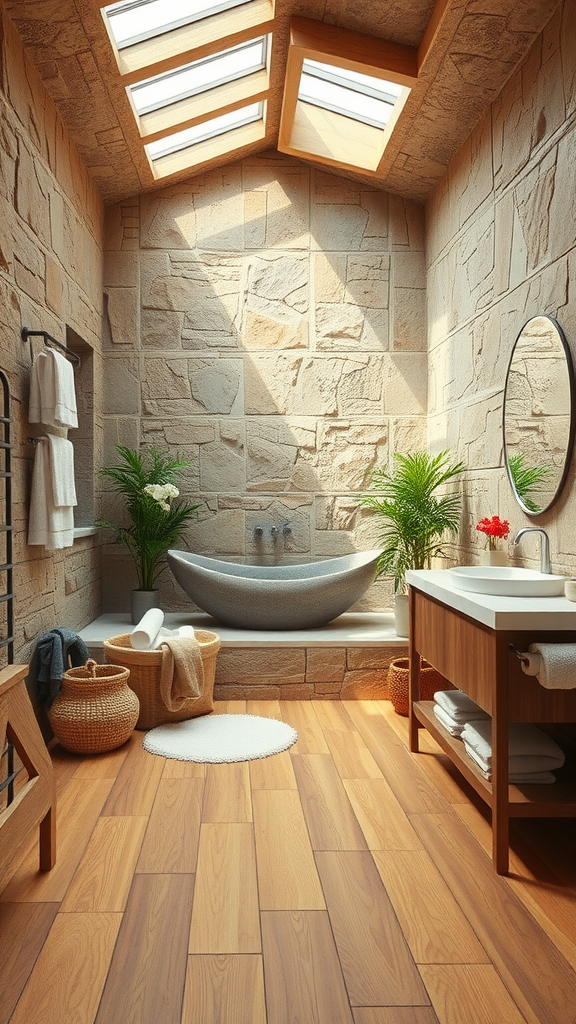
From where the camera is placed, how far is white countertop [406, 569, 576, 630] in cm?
211

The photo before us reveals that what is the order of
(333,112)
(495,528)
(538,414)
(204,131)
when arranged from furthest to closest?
(204,131) → (333,112) → (495,528) → (538,414)

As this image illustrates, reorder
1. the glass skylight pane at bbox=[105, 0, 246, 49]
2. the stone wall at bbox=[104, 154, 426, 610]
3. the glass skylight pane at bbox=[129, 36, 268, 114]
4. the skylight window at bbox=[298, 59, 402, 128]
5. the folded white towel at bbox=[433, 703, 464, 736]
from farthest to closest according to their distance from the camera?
the stone wall at bbox=[104, 154, 426, 610] < the skylight window at bbox=[298, 59, 402, 128] < the glass skylight pane at bbox=[129, 36, 268, 114] < the glass skylight pane at bbox=[105, 0, 246, 49] < the folded white towel at bbox=[433, 703, 464, 736]

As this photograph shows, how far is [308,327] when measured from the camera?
484 centimetres

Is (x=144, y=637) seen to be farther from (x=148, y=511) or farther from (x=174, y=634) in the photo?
(x=148, y=511)

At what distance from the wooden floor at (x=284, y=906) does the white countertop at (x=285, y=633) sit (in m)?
1.02

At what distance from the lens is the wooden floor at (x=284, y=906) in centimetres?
157

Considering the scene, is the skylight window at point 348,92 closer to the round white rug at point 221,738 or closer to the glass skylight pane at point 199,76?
the glass skylight pane at point 199,76

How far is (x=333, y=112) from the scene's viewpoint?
14.2 ft

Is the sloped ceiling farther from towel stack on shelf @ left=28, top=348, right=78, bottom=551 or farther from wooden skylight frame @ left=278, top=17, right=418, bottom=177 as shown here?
towel stack on shelf @ left=28, top=348, right=78, bottom=551

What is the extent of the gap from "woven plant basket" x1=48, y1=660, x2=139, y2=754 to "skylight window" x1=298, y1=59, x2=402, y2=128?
313 cm

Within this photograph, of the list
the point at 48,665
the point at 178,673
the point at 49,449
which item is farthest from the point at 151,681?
the point at 49,449

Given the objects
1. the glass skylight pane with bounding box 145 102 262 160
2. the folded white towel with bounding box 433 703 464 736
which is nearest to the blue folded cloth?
the folded white towel with bounding box 433 703 464 736

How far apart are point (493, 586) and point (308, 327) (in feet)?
9.30

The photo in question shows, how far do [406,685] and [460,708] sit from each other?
1.04 metres
